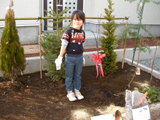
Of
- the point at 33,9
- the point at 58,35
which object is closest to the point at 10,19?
the point at 58,35

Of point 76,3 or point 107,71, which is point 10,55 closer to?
point 107,71

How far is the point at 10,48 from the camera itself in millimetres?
3549

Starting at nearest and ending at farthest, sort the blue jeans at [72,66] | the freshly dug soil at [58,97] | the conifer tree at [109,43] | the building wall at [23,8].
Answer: the freshly dug soil at [58,97] < the blue jeans at [72,66] < the conifer tree at [109,43] < the building wall at [23,8]

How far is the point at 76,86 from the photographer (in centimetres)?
370

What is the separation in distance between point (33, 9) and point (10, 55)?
458 centimetres

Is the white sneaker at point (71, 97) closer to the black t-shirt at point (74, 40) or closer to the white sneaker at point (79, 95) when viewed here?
the white sneaker at point (79, 95)

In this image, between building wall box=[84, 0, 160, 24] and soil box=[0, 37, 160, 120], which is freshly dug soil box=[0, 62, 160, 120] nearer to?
soil box=[0, 37, 160, 120]

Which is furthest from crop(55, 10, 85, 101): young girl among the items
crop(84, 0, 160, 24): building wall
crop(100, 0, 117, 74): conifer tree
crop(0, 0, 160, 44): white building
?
crop(84, 0, 160, 24): building wall

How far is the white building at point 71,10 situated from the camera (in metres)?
7.40

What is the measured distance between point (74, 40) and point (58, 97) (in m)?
1.27

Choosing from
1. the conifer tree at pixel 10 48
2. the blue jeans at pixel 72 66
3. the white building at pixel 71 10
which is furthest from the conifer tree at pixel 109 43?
the conifer tree at pixel 10 48

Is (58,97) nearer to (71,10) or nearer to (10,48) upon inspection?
(10,48)

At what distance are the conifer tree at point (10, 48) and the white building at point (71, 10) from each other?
3.25 metres

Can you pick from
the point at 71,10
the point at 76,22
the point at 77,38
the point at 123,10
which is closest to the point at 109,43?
the point at 77,38
